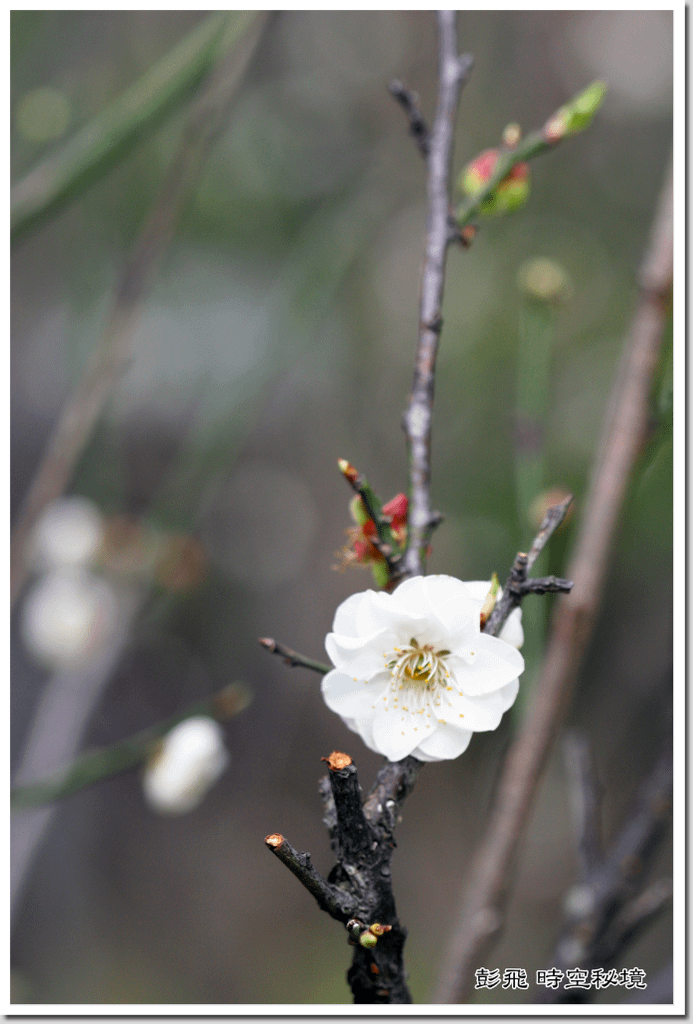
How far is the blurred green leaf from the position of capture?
0.49 metres

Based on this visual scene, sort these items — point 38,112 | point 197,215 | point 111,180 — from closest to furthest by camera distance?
point 38,112 < point 111,180 < point 197,215

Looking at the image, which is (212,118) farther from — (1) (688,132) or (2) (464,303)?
(2) (464,303)

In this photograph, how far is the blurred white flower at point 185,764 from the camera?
0.52 metres

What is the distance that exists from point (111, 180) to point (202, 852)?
1.16m

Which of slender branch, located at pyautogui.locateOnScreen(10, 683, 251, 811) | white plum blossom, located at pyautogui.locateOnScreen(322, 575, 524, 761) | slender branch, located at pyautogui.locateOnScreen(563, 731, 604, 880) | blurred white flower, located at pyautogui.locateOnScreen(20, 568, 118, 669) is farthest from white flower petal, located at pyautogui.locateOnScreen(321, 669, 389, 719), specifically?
blurred white flower, located at pyautogui.locateOnScreen(20, 568, 118, 669)

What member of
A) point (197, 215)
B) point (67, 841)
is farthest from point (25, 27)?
point (67, 841)

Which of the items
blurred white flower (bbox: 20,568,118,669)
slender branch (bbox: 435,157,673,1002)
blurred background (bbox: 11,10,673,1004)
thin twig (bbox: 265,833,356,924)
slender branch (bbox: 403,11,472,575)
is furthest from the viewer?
blurred background (bbox: 11,10,673,1004)

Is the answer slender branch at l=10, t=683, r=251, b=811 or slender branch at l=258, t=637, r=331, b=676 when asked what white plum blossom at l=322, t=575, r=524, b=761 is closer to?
slender branch at l=258, t=637, r=331, b=676

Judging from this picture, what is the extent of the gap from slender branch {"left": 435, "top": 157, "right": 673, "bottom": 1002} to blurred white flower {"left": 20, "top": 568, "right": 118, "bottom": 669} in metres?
0.48

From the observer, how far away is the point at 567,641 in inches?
19.7

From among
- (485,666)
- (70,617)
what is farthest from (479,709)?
(70,617)

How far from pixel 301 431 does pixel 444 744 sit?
1.09 meters

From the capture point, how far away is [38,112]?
0.63m

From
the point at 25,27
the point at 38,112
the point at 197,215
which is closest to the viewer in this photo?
the point at 38,112
